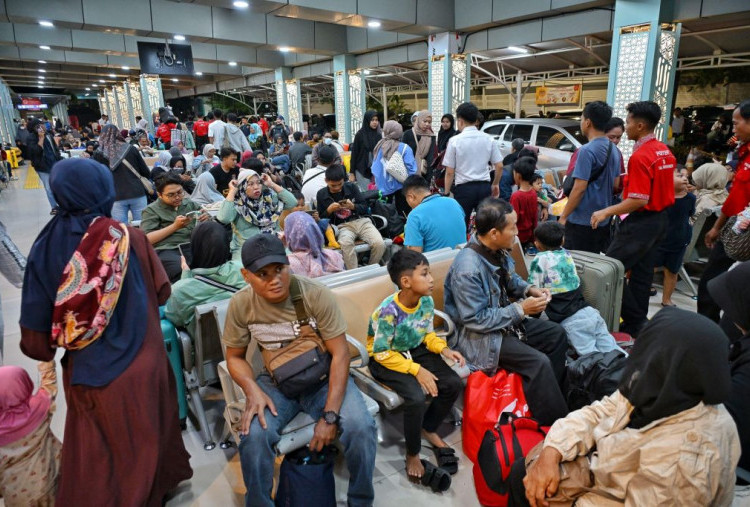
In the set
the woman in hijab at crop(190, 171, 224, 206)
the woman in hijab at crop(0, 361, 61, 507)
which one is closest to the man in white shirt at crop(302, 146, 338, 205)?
the woman in hijab at crop(190, 171, 224, 206)

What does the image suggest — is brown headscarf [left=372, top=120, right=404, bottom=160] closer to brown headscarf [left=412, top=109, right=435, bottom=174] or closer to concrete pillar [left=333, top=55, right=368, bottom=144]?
brown headscarf [left=412, top=109, right=435, bottom=174]

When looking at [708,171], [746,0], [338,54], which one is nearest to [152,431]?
[708,171]

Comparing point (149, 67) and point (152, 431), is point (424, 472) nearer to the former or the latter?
point (152, 431)

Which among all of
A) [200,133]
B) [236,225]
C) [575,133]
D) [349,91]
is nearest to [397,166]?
[236,225]

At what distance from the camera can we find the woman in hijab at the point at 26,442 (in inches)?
74.6

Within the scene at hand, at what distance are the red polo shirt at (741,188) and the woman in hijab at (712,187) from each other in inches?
61.5

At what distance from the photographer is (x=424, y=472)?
239 cm

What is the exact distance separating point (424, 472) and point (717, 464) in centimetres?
140

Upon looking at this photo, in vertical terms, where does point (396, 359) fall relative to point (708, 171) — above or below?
below

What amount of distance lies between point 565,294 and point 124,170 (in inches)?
197

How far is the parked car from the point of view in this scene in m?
9.34

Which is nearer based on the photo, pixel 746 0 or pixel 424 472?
pixel 424 472

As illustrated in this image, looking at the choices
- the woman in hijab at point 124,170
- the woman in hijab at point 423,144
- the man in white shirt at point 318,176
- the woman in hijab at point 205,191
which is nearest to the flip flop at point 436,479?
the man in white shirt at point 318,176

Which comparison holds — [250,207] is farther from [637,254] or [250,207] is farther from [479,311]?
[637,254]
